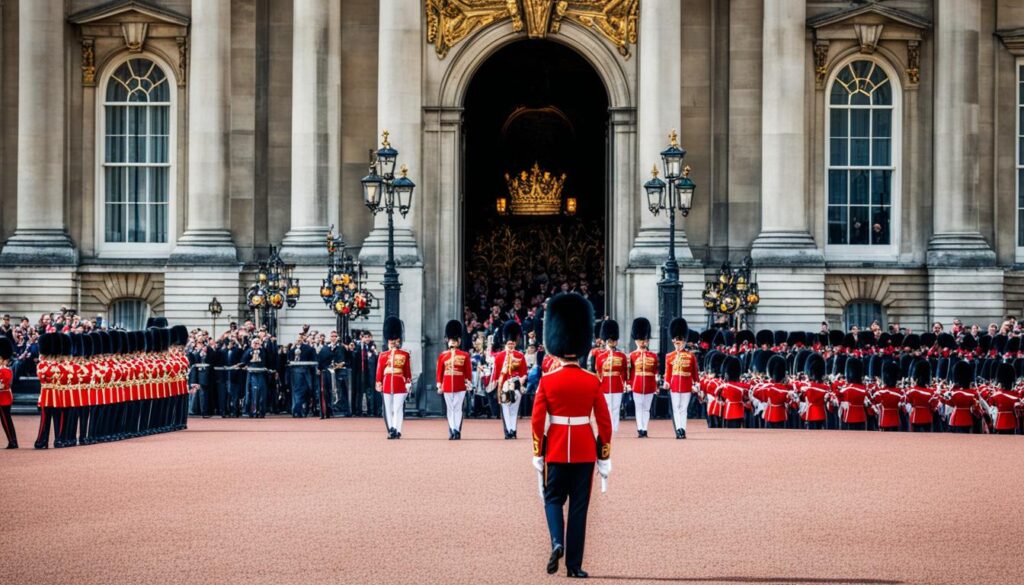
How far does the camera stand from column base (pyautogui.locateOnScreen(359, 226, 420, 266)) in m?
39.2

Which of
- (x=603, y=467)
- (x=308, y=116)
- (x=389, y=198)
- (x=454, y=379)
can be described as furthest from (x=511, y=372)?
(x=308, y=116)

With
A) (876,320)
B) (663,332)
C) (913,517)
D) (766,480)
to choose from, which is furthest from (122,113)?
(913,517)

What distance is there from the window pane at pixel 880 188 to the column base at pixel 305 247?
13.4m

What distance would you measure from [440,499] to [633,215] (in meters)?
24.1

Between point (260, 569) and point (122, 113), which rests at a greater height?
point (122, 113)

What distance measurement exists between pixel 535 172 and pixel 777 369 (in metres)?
22.4

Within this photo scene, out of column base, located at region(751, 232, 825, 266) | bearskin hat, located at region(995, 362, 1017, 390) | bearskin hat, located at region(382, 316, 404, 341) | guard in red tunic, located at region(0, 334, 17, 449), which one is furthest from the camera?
column base, located at region(751, 232, 825, 266)

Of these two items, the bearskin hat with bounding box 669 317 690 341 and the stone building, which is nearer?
the bearskin hat with bounding box 669 317 690 341

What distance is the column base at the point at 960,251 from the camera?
134ft

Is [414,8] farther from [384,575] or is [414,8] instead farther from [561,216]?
[384,575]

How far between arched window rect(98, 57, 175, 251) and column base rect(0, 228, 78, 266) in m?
1.67

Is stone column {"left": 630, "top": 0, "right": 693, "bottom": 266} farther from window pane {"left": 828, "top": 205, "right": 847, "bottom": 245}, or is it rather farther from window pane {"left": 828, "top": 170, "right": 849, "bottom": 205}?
window pane {"left": 828, "top": 170, "right": 849, "bottom": 205}

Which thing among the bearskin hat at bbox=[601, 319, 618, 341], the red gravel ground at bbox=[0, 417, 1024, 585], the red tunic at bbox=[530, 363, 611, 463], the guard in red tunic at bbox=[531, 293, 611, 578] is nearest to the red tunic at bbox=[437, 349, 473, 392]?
the red gravel ground at bbox=[0, 417, 1024, 585]

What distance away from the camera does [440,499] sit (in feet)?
58.9
